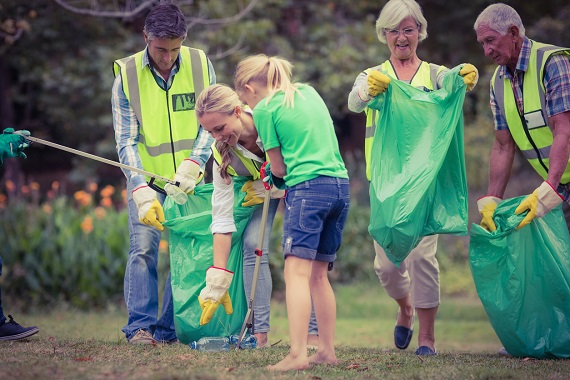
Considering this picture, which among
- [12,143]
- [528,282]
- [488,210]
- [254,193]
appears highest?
[12,143]

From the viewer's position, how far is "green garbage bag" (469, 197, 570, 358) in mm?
4934

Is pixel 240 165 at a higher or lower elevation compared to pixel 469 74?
lower

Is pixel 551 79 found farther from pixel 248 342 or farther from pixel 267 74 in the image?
pixel 248 342

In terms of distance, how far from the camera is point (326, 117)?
4262 mm

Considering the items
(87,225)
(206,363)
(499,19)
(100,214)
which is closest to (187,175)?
(206,363)

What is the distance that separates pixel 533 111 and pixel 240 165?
5.77 ft

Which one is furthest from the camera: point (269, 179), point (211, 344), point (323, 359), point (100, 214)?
point (100, 214)

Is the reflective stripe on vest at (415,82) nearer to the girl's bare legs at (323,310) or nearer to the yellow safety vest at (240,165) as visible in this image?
the yellow safety vest at (240,165)

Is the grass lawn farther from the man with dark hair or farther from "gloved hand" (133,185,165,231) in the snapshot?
"gloved hand" (133,185,165,231)

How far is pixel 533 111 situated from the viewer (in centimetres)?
509

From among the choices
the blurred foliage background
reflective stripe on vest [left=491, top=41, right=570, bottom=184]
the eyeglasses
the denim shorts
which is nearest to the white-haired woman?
the eyeglasses

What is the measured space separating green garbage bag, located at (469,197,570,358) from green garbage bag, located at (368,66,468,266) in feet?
1.03

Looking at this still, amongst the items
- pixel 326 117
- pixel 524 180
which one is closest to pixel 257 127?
pixel 326 117

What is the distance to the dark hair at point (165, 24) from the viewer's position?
16.5 ft
